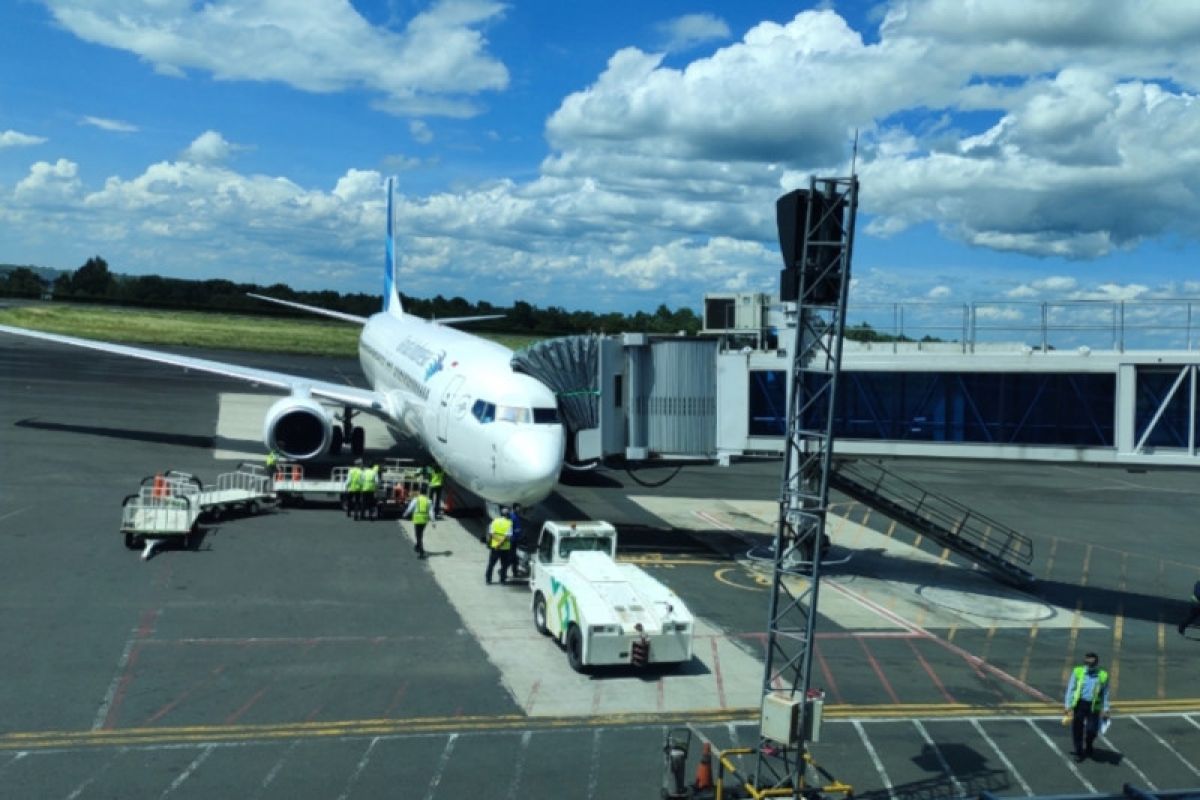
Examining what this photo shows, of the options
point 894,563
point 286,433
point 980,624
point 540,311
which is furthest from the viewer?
point 540,311

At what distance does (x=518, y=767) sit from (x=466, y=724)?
1.87 m

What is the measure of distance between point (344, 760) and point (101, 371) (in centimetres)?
7630

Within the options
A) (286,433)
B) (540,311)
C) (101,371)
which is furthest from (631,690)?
(540,311)

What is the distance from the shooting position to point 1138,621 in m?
26.2

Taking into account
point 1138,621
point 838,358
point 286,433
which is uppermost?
point 838,358

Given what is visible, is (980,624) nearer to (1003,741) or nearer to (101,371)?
(1003,741)

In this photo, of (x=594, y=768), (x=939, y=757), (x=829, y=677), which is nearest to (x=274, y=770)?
(x=594, y=768)

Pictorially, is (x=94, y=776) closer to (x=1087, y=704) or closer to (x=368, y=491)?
(x=1087, y=704)

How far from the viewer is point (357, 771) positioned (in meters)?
15.1

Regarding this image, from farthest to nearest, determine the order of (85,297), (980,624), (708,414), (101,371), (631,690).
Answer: (85,297)
(101,371)
(708,414)
(980,624)
(631,690)

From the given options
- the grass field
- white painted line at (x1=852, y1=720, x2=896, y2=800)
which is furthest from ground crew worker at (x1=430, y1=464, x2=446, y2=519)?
the grass field

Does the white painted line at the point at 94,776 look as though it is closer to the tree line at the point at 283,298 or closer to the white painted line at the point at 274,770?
the white painted line at the point at 274,770

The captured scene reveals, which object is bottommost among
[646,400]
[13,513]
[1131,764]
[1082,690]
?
[1131,764]

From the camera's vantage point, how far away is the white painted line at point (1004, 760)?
51.3 feet
